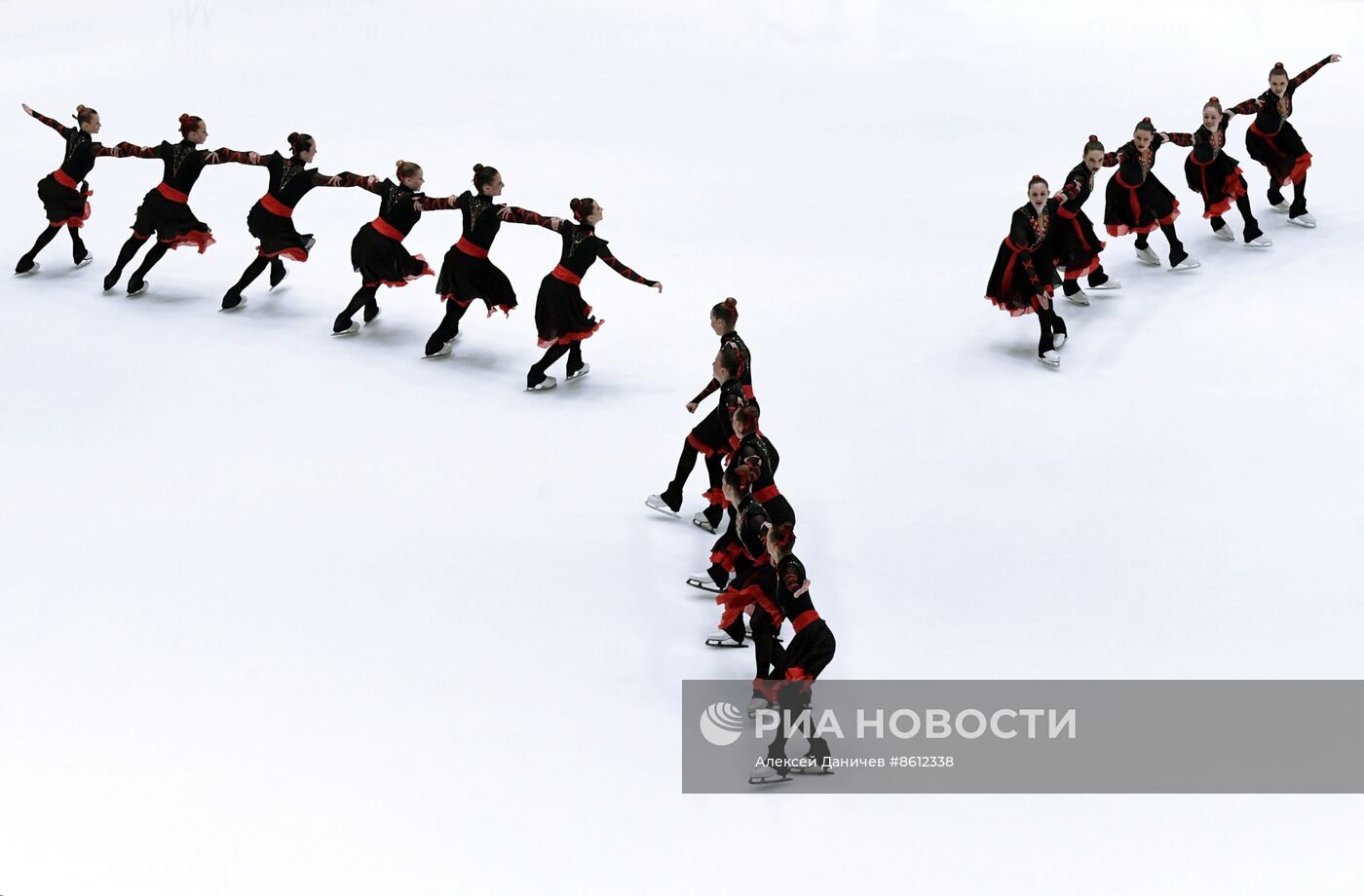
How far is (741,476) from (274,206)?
182 inches

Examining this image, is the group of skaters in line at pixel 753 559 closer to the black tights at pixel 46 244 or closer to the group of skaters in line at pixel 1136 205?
the group of skaters in line at pixel 1136 205

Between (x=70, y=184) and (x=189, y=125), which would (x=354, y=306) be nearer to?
(x=189, y=125)

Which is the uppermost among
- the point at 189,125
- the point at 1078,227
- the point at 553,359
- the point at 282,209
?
the point at 189,125

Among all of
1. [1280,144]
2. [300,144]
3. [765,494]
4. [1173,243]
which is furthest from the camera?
[1280,144]

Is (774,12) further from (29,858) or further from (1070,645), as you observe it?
(29,858)

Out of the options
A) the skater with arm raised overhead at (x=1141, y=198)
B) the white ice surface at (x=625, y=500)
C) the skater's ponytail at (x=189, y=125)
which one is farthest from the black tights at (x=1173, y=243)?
the skater's ponytail at (x=189, y=125)

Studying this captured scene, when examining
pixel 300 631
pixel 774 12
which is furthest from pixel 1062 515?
pixel 774 12

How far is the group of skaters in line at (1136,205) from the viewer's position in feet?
29.9

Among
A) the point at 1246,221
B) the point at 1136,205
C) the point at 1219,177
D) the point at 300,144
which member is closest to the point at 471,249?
the point at 300,144

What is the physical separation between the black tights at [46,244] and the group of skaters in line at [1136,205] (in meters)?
6.09

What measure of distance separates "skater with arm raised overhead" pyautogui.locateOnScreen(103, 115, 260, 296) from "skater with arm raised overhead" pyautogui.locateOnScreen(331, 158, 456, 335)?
95 centimetres

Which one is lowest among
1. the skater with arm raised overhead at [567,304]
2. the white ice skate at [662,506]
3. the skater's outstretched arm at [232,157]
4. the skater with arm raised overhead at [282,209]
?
the white ice skate at [662,506]

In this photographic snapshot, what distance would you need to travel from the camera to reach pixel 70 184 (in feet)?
33.3

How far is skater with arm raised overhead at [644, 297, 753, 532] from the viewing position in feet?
23.9
